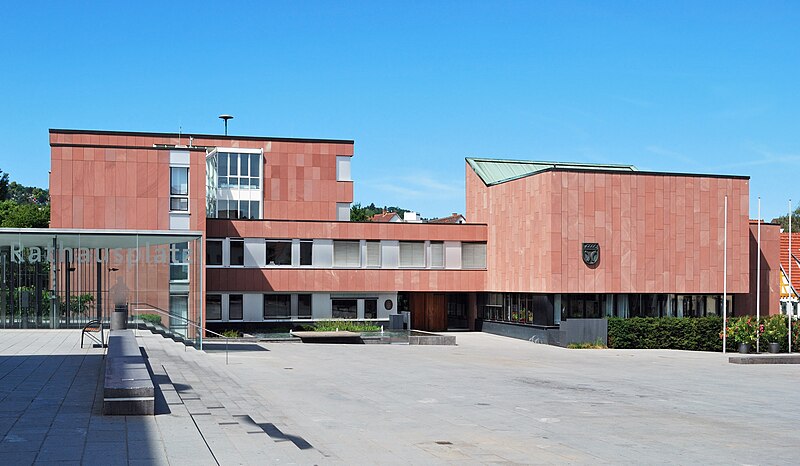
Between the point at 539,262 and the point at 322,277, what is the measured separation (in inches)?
462

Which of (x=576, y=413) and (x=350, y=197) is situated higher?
(x=350, y=197)

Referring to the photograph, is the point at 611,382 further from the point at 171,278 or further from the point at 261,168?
the point at 261,168

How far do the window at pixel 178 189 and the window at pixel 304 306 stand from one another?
8.04m

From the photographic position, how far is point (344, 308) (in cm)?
4919

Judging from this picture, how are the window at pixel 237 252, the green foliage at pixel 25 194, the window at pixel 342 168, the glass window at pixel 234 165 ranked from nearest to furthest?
the window at pixel 237 252
the glass window at pixel 234 165
the window at pixel 342 168
the green foliage at pixel 25 194

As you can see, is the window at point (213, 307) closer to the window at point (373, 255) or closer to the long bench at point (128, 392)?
the window at point (373, 255)

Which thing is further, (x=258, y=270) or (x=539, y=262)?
(x=258, y=270)

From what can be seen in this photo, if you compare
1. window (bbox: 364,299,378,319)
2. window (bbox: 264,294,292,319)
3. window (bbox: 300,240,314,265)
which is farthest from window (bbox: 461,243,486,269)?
window (bbox: 264,294,292,319)

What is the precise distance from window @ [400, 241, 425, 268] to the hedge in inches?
469

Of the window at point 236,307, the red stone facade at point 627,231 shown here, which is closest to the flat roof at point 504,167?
the red stone facade at point 627,231

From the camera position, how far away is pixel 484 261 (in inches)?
1973

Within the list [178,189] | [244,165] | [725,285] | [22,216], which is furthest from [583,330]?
[22,216]

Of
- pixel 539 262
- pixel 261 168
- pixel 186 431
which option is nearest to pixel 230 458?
pixel 186 431

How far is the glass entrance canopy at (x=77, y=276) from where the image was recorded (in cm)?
3303
